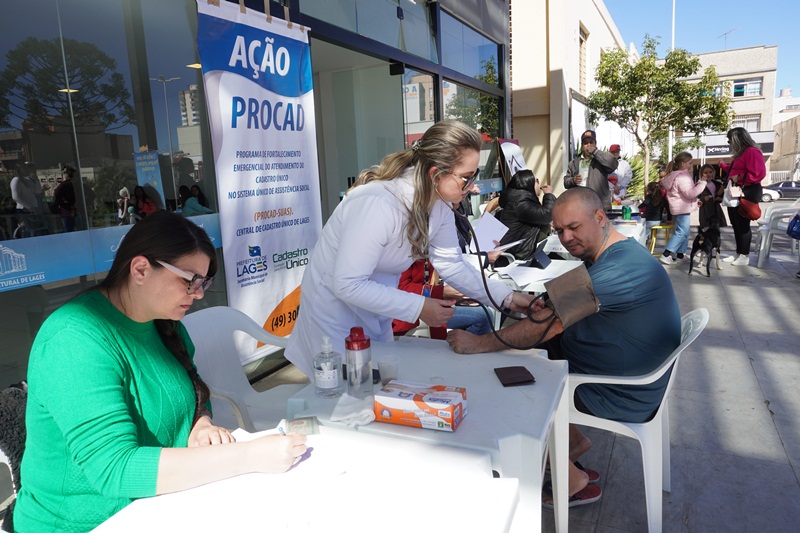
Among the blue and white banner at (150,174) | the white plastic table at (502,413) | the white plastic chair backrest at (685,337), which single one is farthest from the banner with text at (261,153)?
the white plastic chair backrest at (685,337)

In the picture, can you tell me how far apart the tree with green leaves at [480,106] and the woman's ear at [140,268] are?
20.8ft

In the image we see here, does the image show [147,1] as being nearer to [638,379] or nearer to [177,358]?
[177,358]

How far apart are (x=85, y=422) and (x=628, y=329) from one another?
5.91 feet

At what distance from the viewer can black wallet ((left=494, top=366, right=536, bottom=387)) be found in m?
1.65

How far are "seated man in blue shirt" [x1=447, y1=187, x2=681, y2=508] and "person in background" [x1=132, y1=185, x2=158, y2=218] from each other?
75.9 inches

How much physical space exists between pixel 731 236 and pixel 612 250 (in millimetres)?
9885

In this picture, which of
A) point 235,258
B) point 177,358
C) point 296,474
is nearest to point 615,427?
point 296,474

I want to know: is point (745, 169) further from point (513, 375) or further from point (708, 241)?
point (513, 375)

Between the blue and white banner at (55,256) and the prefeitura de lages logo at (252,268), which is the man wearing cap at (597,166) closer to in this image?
the prefeitura de lages logo at (252,268)

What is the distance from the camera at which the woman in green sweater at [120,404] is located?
1097 mm

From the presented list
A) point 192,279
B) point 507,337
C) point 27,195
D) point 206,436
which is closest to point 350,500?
point 206,436

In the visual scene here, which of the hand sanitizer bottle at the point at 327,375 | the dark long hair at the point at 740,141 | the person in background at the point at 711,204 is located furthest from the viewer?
the person in background at the point at 711,204

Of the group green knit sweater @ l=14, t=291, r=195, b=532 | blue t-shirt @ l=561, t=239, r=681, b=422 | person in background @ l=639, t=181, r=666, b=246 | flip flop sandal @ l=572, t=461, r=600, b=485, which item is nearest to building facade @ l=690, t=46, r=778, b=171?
person in background @ l=639, t=181, r=666, b=246

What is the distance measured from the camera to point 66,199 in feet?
8.54
